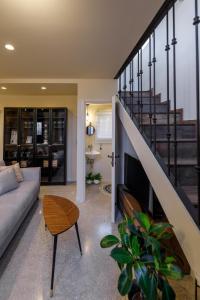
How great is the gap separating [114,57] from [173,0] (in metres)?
1.23

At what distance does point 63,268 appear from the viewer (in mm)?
1859

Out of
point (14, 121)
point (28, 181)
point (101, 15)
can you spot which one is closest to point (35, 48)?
point (101, 15)

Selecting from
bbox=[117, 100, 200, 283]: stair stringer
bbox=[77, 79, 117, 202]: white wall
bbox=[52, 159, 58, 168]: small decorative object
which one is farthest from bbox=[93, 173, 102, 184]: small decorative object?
bbox=[117, 100, 200, 283]: stair stringer

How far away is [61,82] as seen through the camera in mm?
3662

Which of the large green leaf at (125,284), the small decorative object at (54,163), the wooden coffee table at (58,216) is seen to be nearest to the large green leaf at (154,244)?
the large green leaf at (125,284)

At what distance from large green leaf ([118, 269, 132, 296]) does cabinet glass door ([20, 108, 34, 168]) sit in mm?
4153

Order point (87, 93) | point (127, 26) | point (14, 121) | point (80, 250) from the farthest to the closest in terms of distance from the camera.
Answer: point (14, 121) < point (87, 93) < point (80, 250) < point (127, 26)

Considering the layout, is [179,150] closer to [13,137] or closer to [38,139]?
[38,139]

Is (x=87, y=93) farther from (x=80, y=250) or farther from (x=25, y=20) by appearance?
(x=80, y=250)

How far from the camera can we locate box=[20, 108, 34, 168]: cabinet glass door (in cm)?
469

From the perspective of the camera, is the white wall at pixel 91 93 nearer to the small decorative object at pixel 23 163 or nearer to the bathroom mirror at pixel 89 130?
the bathroom mirror at pixel 89 130

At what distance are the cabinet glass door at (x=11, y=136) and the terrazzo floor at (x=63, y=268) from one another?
2411 mm

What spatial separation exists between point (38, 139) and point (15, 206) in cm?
266

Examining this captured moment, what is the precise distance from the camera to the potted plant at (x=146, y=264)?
3.28 feet
